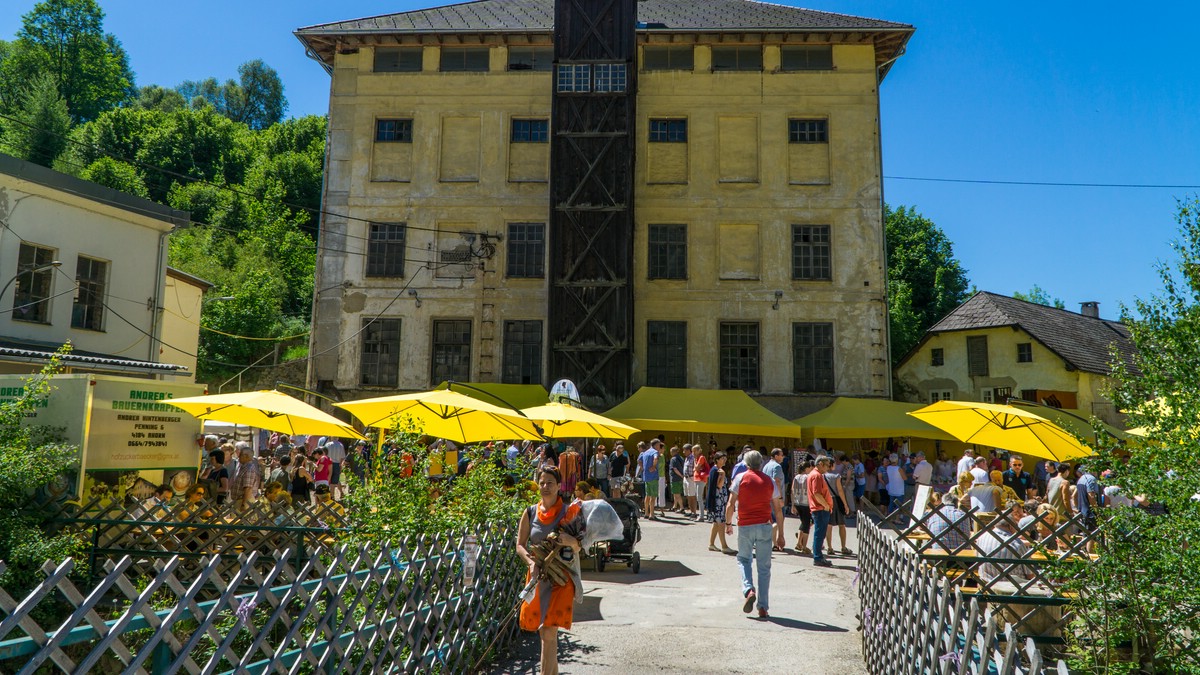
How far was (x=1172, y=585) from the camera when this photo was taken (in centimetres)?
450

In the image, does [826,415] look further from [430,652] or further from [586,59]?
[430,652]

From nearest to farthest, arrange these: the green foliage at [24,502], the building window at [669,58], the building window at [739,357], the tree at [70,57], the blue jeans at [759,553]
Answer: the green foliage at [24,502] → the blue jeans at [759,553] → the building window at [739,357] → the building window at [669,58] → the tree at [70,57]

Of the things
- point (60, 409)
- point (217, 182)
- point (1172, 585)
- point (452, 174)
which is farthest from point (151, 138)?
point (1172, 585)

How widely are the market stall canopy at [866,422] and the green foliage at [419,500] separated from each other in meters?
17.5

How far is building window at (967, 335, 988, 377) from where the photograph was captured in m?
36.9

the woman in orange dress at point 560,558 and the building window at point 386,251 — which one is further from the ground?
the building window at point 386,251

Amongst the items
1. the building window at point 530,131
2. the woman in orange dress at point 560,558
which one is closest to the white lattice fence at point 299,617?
the woman in orange dress at point 560,558

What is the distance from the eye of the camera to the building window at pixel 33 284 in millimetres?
20688

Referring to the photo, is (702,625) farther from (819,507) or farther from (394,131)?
(394,131)

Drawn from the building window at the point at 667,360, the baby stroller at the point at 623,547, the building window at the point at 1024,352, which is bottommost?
the baby stroller at the point at 623,547

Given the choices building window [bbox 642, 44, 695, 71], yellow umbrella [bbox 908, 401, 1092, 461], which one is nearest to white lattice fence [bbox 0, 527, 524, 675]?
yellow umbrella [bbox 908, 401, 1092, 461]

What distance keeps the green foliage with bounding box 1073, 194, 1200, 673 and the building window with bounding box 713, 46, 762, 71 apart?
25439mm

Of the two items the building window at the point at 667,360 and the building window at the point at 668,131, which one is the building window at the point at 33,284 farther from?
the building window at the point at 668,131

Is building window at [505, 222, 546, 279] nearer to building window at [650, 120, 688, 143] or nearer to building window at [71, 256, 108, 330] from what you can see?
building window at [650, 120, 688, 143]
